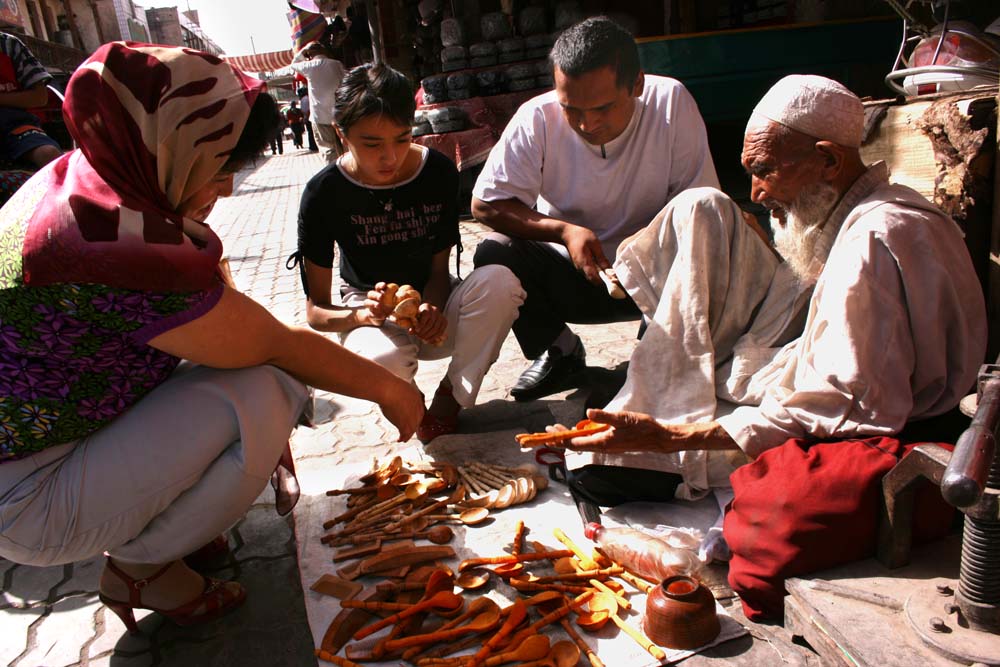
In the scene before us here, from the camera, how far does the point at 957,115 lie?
2283 mm

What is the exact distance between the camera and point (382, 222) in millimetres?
3094

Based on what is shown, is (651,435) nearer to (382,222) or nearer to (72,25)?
(382,222)

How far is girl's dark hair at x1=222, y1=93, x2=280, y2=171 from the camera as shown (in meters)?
2.04

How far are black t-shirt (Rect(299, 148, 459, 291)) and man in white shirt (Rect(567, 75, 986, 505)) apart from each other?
931 mm

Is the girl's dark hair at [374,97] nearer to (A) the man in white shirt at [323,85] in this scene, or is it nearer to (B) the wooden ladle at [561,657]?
(B) the wooden ladle at [561,657]

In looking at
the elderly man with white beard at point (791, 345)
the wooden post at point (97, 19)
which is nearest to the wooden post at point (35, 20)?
the wooden post at point (97, 19)

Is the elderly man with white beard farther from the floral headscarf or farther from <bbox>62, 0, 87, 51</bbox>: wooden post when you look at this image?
<bbox>62, 0, 87, 51</bbox>: wooden post

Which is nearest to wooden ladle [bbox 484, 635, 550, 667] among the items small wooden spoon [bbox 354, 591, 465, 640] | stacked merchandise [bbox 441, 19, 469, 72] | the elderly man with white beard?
small wooden spoon [bbox 354, 591, 465, 640]

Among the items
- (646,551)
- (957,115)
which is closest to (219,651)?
(646,551)

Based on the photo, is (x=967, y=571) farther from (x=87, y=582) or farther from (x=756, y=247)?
(x=87, y=582)

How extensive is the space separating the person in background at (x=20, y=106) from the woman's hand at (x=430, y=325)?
192cm

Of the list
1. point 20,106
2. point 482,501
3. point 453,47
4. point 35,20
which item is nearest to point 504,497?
point 482,501

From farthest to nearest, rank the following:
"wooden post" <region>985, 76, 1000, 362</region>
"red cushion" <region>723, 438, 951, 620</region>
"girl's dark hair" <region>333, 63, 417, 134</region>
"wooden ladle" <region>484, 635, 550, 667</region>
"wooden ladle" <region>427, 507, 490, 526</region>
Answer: "girl's dark hair" <region>333, 63, 417, 134</region>
"wooden ladle" <region>427, 507, 490, 526</region>
"wooden post" <region>985, 76, 1000, 362</region>
"wooden ladle" <region>484, 635, 550, 667</region>
"red cushion" <region>723, 438, 951, 620</region>

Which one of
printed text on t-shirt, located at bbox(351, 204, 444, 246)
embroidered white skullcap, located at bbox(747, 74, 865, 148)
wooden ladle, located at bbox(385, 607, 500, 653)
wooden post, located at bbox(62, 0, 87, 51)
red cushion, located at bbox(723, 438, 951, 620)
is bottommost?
wooden ladle, located at bbox(385, 607, 500, 653)
